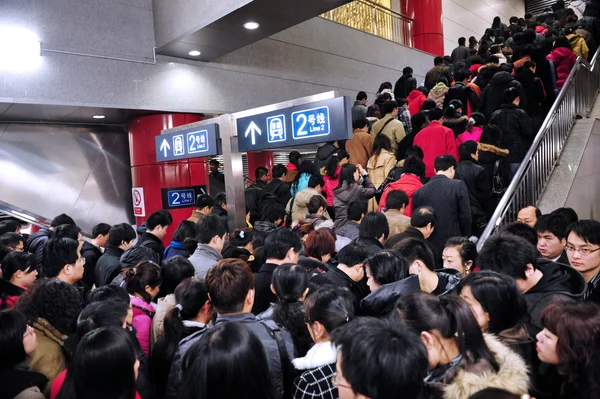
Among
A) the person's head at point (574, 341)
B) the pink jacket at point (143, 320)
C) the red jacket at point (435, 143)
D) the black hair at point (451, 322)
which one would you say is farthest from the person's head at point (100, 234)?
the person's head at point (574, 341)

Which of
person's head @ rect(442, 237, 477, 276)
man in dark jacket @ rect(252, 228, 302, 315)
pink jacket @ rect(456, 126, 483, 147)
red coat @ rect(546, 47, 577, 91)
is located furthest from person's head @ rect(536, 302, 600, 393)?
red coat @ rect(546, 47, 577, 91)

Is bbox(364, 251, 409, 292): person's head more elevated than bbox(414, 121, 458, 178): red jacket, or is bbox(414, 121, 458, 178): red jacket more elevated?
bbox(414, 121, 458, 178): red jacket

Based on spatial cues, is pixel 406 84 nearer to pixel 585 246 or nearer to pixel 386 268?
pixel 585 246

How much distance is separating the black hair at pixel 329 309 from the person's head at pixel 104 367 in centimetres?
77

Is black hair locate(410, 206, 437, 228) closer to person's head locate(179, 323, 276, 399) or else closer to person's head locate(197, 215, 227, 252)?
person's head locate(197, 215, 227, 252)

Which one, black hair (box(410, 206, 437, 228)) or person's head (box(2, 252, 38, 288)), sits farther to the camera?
black hair (box(410, 206, 437, 228))

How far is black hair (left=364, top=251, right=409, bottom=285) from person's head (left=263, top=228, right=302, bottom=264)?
69 centimetres

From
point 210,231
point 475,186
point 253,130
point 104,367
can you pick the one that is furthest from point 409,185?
point 104,367

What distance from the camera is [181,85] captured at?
8555 mm

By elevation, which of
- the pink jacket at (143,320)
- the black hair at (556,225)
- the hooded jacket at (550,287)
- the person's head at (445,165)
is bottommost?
the pink jacket at (143,320)

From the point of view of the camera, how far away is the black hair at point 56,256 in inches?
136

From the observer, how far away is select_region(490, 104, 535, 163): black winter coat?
5801 millimetres

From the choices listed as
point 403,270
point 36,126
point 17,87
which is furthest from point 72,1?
point 403,270

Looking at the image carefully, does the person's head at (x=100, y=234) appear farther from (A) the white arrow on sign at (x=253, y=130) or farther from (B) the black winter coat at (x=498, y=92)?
(B) the black winter coat at (x=498, y=92)
